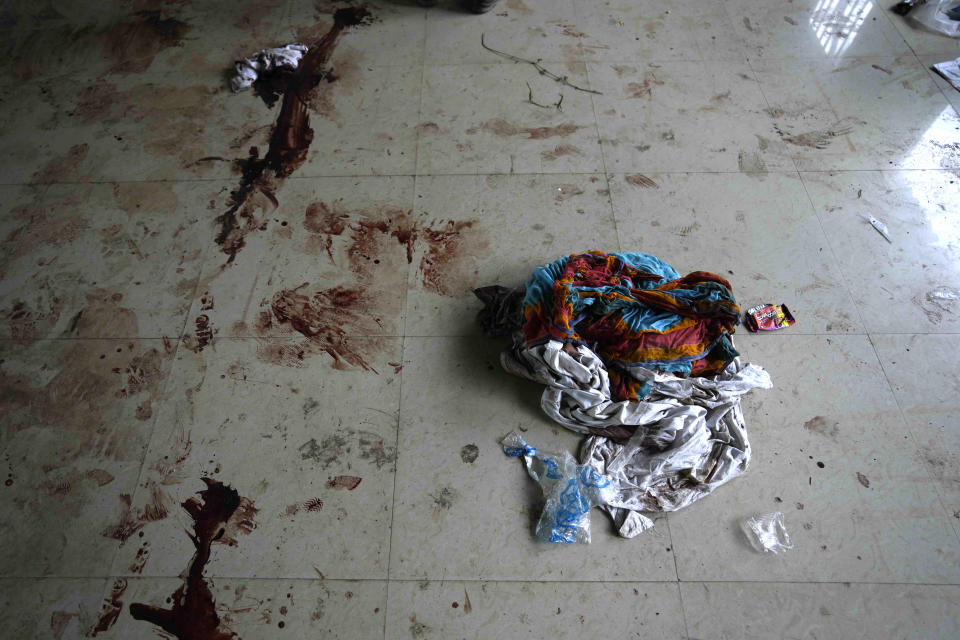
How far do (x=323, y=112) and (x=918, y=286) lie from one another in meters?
2.50

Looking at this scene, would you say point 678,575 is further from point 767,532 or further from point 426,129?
point 426,129

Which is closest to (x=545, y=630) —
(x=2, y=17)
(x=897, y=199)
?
(x=897, y=199)

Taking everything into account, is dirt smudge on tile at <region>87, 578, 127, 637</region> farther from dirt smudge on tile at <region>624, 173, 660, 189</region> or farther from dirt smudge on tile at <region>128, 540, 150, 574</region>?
dirt smudge on tile at <region>624, 173, 660, 189</region>

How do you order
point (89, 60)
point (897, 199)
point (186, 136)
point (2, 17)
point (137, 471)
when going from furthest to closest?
point (2, 17)
point (89, 60)
point (186, 136)
point (897, 199)
point (137, 471)

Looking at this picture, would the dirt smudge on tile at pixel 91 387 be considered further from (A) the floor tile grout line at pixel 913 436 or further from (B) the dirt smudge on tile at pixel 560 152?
(A) the floor tile grout line at pixel 913 436

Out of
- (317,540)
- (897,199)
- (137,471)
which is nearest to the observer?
(317,540)

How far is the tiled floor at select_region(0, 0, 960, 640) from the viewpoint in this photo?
1.43 m

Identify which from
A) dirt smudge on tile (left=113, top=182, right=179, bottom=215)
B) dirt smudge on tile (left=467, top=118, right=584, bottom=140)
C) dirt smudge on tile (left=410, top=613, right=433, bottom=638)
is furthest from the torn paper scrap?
dirt smudge on tile (left=113, top=182, right=179, bottom=215)

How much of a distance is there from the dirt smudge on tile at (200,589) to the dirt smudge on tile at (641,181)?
183cm

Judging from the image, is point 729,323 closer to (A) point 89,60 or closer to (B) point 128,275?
(B) point 128,275

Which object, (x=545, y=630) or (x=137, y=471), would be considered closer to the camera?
(x=545, y=630)

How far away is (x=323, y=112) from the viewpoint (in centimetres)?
235

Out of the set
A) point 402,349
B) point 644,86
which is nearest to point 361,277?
point 402,349

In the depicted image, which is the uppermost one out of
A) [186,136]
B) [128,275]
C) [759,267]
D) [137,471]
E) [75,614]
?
[759,267]
